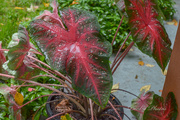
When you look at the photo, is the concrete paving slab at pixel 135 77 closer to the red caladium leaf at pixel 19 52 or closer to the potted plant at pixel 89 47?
the potted plant at pixel 89 47

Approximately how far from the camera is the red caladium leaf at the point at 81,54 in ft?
2.53

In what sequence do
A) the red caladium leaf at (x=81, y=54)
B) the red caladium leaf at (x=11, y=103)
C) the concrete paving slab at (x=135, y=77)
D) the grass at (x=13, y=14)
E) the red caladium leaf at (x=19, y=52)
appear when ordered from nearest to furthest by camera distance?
1. the red caladium leaf at (x=81, y=54)
2. the red caladium leaf at (x=19, y=52)
3. the red caladium leaf at (x=11, y=103)
4. the concrete paving slab at (x=135, y=77)
5. the grass at (x=13, y=14)

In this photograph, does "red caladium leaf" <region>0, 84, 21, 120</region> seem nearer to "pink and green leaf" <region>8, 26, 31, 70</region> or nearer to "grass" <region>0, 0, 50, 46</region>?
"pink and green leaf" <region>8, 26, 31, 70</region>

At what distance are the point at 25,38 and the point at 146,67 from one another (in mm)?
1526

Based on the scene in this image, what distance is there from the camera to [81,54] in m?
0.79

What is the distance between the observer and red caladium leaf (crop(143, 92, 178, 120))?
2.97 ft

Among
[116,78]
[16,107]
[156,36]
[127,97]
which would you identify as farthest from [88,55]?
[116,78]

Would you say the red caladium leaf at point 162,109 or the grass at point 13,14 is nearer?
the red caladium leaf at point 162,109

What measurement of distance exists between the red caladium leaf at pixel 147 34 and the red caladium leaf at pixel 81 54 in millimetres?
143

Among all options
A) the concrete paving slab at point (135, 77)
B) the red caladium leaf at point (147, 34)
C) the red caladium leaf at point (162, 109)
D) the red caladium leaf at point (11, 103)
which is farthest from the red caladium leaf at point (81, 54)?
the concrete paving slab at point (135, 77)

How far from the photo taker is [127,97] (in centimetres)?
179

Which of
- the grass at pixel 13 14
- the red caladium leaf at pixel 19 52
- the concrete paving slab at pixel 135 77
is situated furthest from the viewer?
the grass at pixel 13 14

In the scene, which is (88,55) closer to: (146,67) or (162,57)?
(162,57)

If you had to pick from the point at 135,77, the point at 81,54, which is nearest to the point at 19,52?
the point at 81,54
